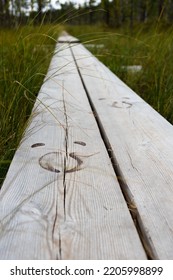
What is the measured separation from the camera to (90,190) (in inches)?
27.9

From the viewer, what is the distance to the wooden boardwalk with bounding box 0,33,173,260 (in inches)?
21.8

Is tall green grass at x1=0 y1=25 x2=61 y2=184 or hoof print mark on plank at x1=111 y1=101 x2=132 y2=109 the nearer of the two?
tall green grass at x1=0 y1=25 x2=61 y2=184

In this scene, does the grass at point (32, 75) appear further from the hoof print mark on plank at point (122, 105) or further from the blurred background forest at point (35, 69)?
the hoof print mark on plank at point (122, 105)

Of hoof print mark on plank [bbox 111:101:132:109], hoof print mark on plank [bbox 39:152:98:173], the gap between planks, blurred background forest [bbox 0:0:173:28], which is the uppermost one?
blurred background forest [bbox 0:0:173:28]

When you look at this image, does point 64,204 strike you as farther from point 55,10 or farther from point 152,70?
point 55,10

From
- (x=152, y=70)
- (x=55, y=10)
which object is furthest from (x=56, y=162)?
(x=55, y=10)

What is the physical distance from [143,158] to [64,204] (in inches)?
11.2

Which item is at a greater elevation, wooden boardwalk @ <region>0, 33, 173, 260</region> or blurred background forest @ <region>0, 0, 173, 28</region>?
blurred background forest @ <region>0, 0, 173, 28</region>

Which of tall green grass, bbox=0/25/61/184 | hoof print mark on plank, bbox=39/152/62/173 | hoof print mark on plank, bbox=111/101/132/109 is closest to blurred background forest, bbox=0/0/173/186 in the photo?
tall green grass, bbox=0/25/61/184

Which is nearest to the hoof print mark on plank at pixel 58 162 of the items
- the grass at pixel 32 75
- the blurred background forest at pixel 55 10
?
the grass at pixel 32 75

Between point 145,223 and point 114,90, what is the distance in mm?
1043

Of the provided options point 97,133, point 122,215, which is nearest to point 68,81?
point 97,133

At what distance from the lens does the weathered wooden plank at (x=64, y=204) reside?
1.79 ft

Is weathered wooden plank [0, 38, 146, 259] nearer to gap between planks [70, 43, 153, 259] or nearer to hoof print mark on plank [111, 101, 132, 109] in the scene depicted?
gap between planks [70, 43, 153, 259]
